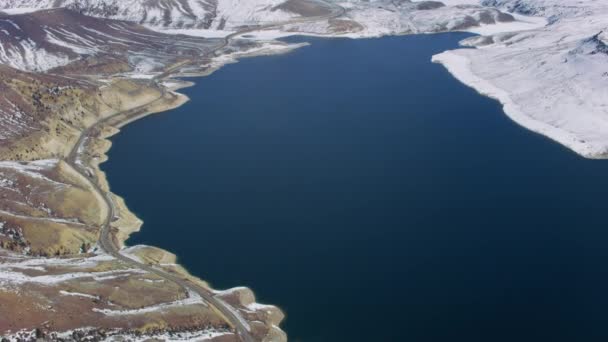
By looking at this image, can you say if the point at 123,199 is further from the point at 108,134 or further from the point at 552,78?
the point at 552,78

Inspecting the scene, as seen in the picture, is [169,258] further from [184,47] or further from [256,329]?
[184,47]

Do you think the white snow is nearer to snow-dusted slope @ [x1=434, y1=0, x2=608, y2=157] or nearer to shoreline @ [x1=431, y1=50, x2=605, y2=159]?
shoreline @ [x1=431, y1=50, x2=605, y2=159]

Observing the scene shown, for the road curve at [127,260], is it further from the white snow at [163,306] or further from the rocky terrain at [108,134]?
the white snow at [163,306]

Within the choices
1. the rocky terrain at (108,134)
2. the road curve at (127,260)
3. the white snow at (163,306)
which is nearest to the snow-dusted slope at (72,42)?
the rocky terrain at (108,134)

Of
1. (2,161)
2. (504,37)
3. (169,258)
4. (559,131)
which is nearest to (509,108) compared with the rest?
(559,131)

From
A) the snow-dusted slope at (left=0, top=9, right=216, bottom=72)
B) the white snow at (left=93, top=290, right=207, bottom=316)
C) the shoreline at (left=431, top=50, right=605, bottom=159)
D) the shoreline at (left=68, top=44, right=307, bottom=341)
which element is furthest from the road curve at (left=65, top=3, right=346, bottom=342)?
the shoreline at (left=431, top=50, right=605, bottom=159)

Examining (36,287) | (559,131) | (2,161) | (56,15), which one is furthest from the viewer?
(56,15)
